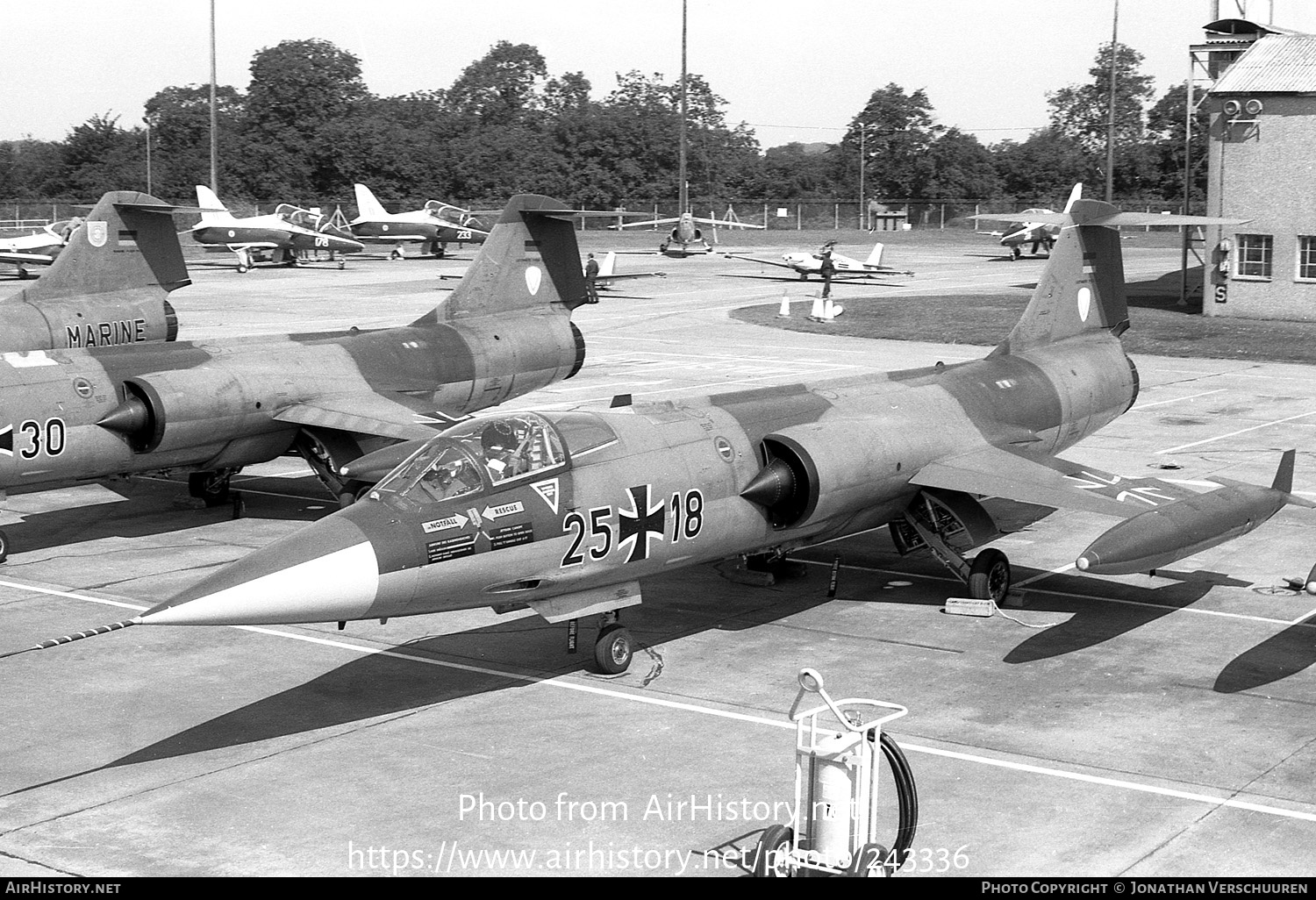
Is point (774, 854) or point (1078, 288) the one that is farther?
point (1078, 288)

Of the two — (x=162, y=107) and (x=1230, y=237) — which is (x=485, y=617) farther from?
(x=162, y=107)

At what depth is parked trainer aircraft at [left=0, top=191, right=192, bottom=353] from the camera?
23.4 metres

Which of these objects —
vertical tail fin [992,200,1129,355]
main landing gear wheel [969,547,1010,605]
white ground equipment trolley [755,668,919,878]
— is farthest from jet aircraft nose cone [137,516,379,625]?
vertical tail fin [992,200,1129,355]

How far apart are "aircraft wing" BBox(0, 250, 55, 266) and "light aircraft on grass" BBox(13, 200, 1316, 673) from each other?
5228cm

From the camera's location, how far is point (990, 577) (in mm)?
15281

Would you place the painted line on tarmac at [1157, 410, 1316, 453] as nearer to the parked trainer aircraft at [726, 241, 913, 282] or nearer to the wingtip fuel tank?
the wingtip fuel tank

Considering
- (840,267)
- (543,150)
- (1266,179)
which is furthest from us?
(543,150)

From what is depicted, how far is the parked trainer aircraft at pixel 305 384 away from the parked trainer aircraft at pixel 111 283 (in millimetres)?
3943

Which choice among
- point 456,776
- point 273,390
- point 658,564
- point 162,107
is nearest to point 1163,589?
point 658,564

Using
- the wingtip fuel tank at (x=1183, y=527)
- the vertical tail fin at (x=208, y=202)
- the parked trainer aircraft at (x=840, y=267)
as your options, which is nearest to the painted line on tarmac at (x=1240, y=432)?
the wingtip fuel tank at (x=1183, y=527)

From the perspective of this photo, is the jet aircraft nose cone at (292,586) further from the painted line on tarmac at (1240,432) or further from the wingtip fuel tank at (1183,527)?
the painted line on tarmac at (1240,432)

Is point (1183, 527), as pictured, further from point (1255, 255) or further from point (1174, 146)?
point (1174, 146)

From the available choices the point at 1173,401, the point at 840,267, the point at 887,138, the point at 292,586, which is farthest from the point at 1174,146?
the point at 292,586

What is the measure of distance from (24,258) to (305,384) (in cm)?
4797
